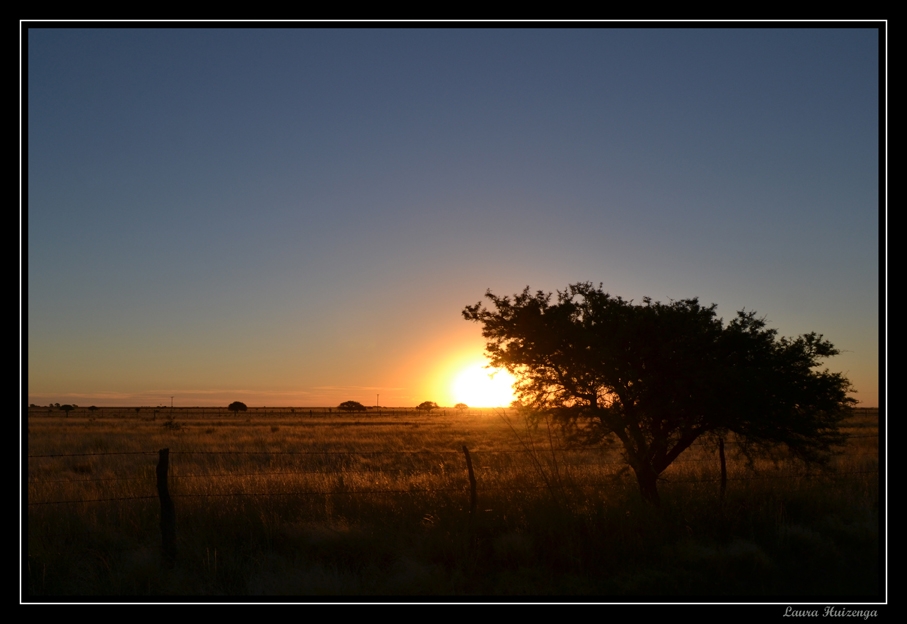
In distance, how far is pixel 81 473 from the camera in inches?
735

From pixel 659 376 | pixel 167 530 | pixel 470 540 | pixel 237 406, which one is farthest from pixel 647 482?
pixel 237 406

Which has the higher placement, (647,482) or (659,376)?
(659,376)

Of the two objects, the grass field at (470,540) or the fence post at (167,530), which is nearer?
the grass field at (470,540)

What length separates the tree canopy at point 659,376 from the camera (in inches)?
393

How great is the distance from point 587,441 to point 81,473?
16416 millimetres

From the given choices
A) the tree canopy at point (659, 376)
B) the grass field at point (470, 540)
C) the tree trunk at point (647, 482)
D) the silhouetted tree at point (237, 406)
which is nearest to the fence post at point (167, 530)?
the grass field at point (470, 540)

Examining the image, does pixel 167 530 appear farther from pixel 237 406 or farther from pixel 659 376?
pixel 237 406

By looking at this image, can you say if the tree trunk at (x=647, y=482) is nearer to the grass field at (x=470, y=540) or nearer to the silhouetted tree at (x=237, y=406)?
the grass field at (x=470, y=540)

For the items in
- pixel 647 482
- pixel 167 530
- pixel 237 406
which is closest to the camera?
pixel 167 530

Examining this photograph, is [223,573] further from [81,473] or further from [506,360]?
[81,473]

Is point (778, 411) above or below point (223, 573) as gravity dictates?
above

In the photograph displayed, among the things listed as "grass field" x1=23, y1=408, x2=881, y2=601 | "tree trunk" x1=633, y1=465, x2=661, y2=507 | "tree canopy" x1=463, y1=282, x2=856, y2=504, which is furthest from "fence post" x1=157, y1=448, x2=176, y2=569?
"tree trunk" x1=633, y1=465, x2=661, y2=507

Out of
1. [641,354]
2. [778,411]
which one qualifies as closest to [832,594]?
[778,411]

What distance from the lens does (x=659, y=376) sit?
1010cm
